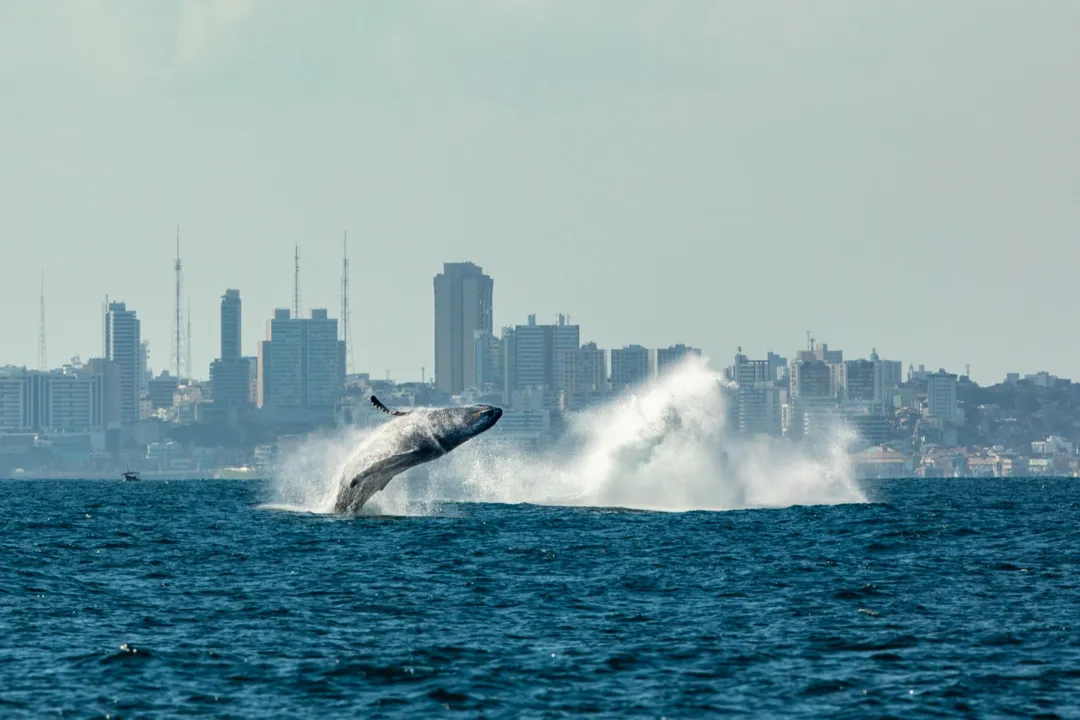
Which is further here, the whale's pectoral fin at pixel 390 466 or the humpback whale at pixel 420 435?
the whale's pectoral fin at pixel 390 466

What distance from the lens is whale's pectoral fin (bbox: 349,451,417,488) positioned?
53.4 meters

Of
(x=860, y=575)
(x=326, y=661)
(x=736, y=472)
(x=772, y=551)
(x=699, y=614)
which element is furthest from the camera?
(x=736, y=472)

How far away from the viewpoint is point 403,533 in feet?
190

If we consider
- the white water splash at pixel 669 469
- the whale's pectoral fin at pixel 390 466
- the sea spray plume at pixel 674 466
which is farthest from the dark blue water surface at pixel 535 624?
the sea spray plume at pixel 674 466

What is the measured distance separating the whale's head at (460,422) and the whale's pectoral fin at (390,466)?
1.24 m

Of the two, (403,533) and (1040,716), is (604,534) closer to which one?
(403,533)

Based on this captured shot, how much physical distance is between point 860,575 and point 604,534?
15205 mm

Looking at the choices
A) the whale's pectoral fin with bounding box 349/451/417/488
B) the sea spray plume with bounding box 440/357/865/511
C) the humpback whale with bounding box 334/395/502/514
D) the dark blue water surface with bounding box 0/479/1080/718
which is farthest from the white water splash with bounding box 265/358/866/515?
the dark blue water surface with bounding box 0/479/1080/718

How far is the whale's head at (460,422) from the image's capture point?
52.5 metres

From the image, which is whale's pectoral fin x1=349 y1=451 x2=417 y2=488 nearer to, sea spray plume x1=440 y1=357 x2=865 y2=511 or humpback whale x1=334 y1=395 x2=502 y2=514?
humpback whale x1=334 y1=395 x2=502 y2=514

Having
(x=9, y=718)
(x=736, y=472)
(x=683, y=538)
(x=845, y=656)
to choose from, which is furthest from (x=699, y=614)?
(x=736, y=472)

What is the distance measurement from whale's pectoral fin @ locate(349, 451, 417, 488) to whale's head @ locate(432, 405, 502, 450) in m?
1.24

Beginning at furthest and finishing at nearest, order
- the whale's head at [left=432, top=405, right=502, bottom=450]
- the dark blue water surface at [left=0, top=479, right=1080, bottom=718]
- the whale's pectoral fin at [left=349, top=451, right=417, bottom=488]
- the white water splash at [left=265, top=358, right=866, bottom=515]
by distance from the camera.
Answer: the white water splash at [left=265, top=358, right=866, bottom=515] < the whale's pectoral fin at [left=349, top=451, right=417, bottom=488] < the whale's head at [left=432, top=405, right=502, bottom=450] < the dark blue water surface at [left=0, top=479, right=1080, bottom=718]

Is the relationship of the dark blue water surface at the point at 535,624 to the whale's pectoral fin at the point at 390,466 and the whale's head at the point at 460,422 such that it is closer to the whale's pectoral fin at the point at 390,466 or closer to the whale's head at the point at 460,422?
the whale's pectoral fin at the point at 390,466
